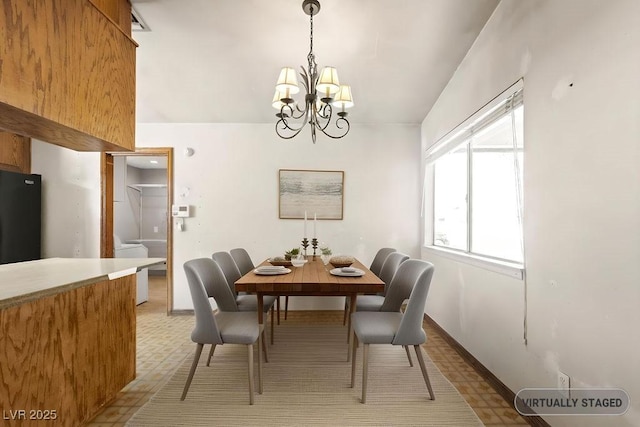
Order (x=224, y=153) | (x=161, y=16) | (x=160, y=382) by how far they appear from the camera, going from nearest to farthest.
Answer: (x=160, y=382), (x=161, y=16), (x=224, y=153)

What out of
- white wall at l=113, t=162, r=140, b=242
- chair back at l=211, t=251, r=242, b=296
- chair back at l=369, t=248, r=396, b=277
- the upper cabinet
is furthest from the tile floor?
white wall at l=113, t=162, r=140, b=242

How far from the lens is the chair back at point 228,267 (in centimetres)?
270

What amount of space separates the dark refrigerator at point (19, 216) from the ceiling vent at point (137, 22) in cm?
208

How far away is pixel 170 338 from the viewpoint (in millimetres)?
3113

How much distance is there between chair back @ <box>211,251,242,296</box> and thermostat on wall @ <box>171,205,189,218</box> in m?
1.34

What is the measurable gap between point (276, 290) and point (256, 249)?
1998 mm

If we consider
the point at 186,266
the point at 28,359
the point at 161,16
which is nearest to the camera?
the point at 28,359

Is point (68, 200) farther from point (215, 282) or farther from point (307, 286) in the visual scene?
point (307, 286)

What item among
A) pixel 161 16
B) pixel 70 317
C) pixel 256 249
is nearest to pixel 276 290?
pixel 70 317

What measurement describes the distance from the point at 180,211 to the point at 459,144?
3.21 metres

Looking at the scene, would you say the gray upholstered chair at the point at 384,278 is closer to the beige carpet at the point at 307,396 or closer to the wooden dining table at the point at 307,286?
the beige carpet at the point at 307,396

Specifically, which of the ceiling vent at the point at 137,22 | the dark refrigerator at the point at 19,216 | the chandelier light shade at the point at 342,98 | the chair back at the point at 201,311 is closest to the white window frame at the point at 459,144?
the chandelier light shade at the point at 342,98

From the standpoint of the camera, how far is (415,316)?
76.3 inches

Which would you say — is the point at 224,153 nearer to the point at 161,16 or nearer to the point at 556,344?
the point at 161,16
